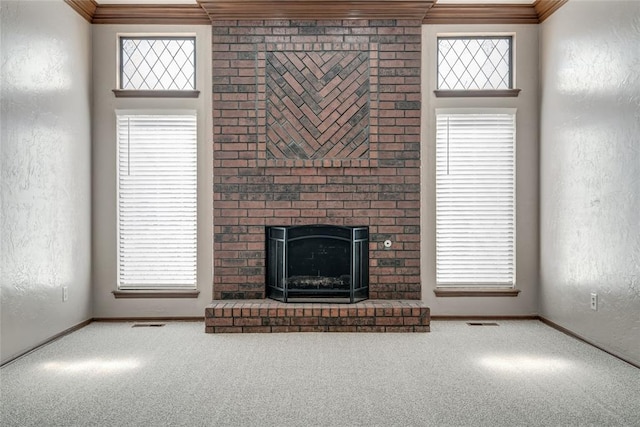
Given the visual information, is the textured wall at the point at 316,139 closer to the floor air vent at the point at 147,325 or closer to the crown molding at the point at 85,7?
the floor air vent at the point at 147,325

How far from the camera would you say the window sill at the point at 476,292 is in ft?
16.3

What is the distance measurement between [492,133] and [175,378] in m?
3.56

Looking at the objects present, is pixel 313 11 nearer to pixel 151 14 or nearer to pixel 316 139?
pixel 316 139

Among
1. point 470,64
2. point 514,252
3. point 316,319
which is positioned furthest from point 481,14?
point 316,319

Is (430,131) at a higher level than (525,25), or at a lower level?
lower

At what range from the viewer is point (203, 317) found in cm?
498

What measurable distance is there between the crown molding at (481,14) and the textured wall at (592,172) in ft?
0.75

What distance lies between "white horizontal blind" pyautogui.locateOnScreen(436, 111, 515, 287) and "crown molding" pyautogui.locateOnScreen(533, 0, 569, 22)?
921 millimetres

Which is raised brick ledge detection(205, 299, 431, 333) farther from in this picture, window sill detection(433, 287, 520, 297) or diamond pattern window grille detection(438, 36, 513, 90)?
diamond pattern window grille detection(438, 36, 513, 90)

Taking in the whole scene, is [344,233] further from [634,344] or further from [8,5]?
[8,5]

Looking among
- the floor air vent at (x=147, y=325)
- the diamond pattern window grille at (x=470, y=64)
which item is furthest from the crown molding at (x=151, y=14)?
the floor air vent at (x=147, y=325)

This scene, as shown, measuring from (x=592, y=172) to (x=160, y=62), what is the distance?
12.8 feet

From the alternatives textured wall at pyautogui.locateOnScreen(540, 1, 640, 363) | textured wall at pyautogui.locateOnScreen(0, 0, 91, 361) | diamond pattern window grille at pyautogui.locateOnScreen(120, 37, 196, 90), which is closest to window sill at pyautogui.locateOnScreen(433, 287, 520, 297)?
textured wall at pyautogui.locateOnScreen(540, 1, 640, 363)

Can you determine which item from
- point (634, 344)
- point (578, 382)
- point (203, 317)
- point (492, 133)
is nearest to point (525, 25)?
point (492, 133)
